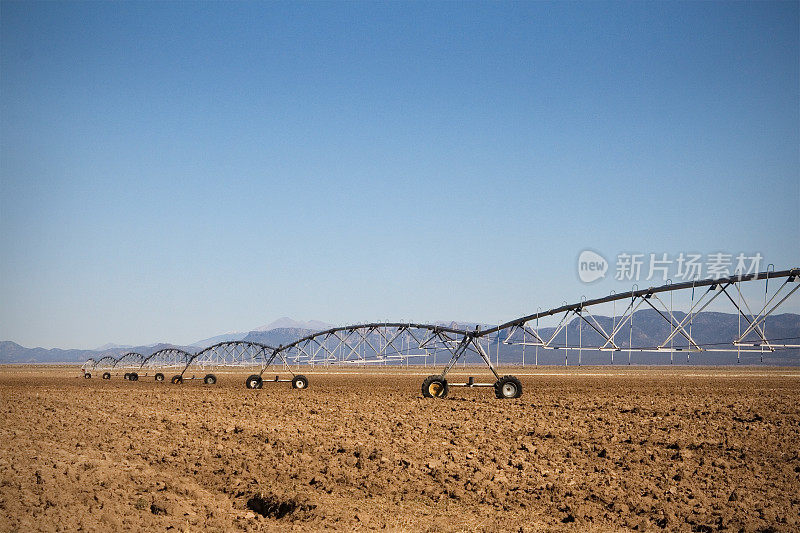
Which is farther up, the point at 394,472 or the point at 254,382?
the point at 394,472

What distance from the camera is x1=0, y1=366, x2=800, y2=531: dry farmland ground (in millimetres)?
14148

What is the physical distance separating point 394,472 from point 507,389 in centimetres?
2194

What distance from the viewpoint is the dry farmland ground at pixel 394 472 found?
557 inches

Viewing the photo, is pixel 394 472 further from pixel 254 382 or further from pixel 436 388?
pixel 254 382

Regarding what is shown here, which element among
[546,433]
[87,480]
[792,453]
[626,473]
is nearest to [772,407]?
[792,453]

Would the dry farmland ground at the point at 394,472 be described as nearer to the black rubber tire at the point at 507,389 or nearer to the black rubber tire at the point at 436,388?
the black rubber tire at the point at 507,389

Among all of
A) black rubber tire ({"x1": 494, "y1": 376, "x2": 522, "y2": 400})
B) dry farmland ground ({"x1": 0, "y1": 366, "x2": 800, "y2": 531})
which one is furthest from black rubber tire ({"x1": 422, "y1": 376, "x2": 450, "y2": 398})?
dry farmland ground ({"x1": 0, "y1": 366, "x2": 800, "y2": 531})

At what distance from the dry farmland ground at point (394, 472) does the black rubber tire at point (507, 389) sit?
35.0ft

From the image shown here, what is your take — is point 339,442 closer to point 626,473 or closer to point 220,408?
point 626,473

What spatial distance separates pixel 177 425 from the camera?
25.5 meters

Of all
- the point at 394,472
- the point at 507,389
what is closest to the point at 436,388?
the point at 507,389

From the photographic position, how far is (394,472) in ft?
60.0

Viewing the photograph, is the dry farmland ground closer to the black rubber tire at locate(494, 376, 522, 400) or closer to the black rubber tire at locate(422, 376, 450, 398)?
the black rubber tire at locate(494, 376, 522, 400)

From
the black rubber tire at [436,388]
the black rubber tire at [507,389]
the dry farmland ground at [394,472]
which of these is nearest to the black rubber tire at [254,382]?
the black rubber tire at [436,388]
